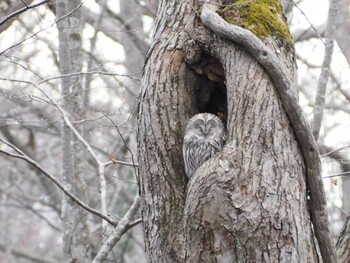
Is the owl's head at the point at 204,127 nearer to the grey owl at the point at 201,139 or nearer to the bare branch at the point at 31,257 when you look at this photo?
the grey owl at the point at 201,139

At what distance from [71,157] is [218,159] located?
375cm

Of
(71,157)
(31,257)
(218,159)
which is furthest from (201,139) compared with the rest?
(31,257)

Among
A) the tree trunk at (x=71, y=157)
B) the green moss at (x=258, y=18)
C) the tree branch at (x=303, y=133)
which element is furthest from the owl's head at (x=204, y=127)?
the tree trunk at (x=71, y=157)

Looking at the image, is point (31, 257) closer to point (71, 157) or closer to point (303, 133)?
point (71, 157)

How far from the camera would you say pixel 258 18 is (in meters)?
4.88

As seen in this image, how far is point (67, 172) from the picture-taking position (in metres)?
7.83

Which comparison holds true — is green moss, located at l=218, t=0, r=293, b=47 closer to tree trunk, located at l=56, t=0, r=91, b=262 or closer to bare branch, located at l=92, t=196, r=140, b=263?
bare branch, located at l=92, t=196, r=140, b=263

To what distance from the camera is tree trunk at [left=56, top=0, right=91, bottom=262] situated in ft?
25.3

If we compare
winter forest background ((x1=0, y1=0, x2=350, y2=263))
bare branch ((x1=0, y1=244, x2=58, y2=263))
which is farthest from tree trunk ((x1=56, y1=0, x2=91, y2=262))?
bare branch ((x1=0, y1=244, x2=58, y2=263))

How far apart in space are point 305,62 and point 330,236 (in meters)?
7.87

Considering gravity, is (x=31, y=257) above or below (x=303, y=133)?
above

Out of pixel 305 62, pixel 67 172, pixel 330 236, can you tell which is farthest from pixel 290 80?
pixel 305 62

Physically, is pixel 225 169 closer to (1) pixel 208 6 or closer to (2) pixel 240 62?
(2) pixel 240 62

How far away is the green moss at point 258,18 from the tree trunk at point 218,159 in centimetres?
4
